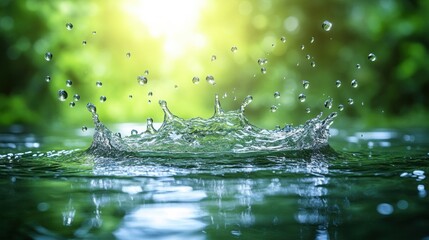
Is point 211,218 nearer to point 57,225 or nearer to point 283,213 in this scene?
point 283,213

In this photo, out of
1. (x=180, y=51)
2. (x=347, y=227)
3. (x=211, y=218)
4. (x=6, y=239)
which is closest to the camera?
(x=6, y=239)

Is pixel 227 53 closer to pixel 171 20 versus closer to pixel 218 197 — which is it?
pixel 171 20

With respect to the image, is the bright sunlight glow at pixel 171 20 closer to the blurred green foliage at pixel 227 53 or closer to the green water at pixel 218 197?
the blurred green foliage at pixel 227 53

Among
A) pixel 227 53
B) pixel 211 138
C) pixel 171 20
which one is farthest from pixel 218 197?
pixel 171 20

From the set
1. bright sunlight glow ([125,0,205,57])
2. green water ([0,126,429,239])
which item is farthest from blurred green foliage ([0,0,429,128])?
green water ([0,126,429,239])

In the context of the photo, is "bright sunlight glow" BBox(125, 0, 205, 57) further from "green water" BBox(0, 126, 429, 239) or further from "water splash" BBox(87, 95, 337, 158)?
"green water" BBox(0, 126, 429, 239)

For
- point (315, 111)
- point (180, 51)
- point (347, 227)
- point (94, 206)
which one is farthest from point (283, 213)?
point (180, 51)
